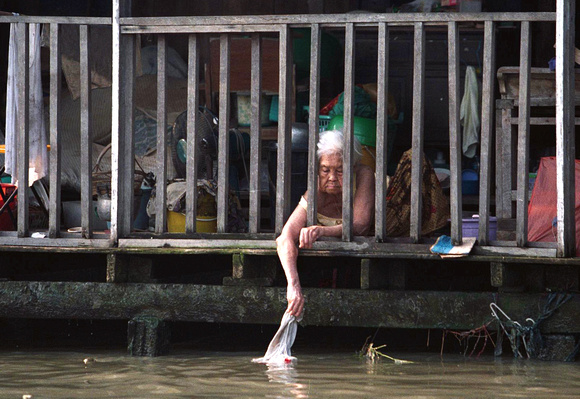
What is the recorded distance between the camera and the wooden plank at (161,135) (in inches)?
254

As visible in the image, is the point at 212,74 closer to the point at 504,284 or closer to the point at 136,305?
the point at 136,305

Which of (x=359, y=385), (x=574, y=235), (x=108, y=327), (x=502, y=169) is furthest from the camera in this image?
(x=108, y=327)

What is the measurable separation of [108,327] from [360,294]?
2.93 m

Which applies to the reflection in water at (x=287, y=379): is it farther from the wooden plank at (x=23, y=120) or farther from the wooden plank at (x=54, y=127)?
the wooden plank at (x=23, y=120)

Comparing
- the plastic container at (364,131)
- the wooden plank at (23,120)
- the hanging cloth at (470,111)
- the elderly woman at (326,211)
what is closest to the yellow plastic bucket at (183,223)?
the elderly woman at (326,211)

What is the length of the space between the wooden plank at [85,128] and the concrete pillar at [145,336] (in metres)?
0.73

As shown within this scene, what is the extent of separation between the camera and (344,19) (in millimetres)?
6172

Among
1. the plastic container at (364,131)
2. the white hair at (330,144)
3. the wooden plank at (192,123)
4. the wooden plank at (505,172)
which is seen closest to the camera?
the wooden plank at (192,123)

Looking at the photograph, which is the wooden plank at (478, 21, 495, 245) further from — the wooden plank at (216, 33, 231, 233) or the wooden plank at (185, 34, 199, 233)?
the wooden plank at (185, 34, 199, 233)

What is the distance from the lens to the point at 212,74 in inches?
383

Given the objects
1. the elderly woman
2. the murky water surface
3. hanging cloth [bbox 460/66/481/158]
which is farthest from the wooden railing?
hanging cloth [bbox 460/66/481/158]

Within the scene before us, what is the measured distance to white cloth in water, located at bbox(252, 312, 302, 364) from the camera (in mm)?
6164

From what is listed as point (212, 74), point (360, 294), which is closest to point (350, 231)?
point (360, 294)

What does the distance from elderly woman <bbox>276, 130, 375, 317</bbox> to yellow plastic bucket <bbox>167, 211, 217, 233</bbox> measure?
86cm
